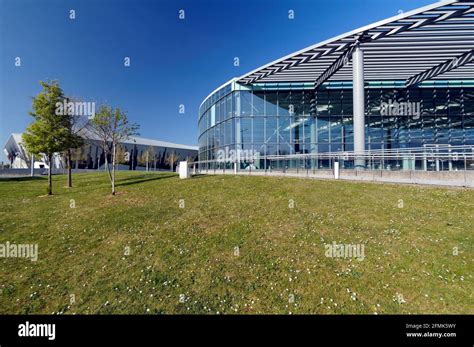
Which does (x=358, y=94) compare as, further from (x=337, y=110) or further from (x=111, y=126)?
(x=111, y=126)

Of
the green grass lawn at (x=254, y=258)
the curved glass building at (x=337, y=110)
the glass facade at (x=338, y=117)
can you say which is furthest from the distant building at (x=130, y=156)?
the green grass lawn at (x=254, y=258)

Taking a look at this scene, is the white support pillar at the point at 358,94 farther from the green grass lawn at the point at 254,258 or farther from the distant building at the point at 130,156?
the distant building at the point at 130,156

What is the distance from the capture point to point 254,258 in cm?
549

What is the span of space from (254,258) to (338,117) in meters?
27.4

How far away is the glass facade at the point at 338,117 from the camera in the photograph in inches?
1063

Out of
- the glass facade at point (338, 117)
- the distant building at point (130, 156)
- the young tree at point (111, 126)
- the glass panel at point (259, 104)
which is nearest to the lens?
the young tree at point (111, 126)

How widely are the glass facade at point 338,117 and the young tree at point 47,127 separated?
59.5ft

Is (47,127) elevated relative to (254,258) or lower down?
elevated

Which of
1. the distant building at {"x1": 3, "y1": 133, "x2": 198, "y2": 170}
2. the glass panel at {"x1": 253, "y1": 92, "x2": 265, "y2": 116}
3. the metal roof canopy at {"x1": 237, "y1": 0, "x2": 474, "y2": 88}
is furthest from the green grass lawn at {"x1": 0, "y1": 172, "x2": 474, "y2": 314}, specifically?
the distant building at {"x1": 3, "y1": 133, "x2": 198, "y2": 170}

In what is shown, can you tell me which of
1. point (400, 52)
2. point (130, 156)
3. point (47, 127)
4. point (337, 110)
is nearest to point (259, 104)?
point (337, 110)

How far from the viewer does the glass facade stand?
88.6 ft

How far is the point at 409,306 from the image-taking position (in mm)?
3797

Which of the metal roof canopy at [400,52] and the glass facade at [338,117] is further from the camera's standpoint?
the glass facade at [338,117]
